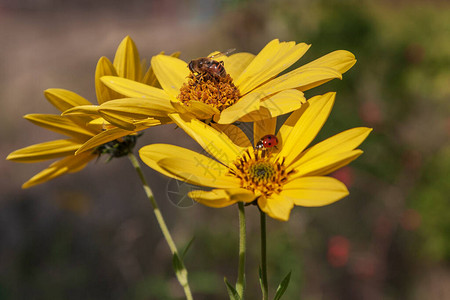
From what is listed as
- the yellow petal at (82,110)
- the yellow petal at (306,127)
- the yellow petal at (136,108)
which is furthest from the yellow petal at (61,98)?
the yellow petal at (306,127)

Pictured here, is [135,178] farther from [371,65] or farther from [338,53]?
[338,53]

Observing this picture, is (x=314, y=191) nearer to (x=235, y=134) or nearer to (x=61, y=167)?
(x=235, y=134)

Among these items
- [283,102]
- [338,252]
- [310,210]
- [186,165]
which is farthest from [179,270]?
[310,210]

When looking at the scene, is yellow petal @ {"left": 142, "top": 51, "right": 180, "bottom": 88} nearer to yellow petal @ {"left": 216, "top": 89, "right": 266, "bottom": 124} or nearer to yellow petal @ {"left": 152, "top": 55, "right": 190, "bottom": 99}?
yellow petal @ {"left": 152, "top": 55, "right": 190, "bottom": 99}

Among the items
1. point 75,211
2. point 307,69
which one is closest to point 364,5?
point 75,211

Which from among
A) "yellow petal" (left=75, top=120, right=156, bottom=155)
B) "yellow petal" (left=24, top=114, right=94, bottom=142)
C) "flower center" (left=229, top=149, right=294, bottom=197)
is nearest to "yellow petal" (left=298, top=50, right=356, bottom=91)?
"flower center" (left=229, top=149, right=294, bottom=197)
